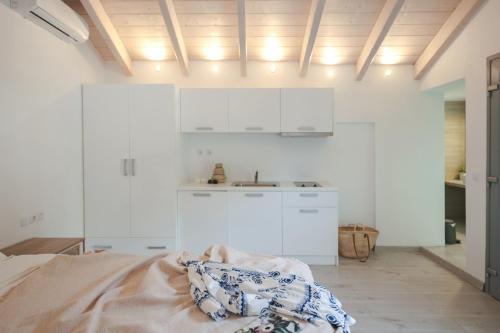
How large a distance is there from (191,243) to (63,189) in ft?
4.96

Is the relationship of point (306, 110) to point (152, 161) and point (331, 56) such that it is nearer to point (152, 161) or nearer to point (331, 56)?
point (331, 56)

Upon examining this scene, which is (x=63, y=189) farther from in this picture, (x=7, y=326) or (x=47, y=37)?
(x=7, y=326)

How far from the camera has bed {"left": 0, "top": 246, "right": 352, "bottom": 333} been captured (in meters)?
1.44

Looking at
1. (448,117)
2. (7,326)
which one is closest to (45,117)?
(7,326)

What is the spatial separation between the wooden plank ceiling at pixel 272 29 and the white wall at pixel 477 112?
0.42 metres

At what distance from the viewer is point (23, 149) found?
3.12m

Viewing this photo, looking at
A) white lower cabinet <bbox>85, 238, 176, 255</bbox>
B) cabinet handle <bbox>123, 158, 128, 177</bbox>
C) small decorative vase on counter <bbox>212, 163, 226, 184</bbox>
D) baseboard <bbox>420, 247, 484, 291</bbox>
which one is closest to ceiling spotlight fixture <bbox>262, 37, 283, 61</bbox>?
small decorative vase on counter <bbox>212, 163, 226, 184</bbox>

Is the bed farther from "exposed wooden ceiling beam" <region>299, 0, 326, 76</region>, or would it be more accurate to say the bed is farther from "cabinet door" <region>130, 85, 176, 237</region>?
"exposed wooden ceiling beam" <region>299, 0, 326, 76</region>

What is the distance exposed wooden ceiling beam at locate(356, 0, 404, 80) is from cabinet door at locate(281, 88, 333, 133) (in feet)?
1.81

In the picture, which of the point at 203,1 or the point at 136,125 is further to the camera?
the point at 136,125

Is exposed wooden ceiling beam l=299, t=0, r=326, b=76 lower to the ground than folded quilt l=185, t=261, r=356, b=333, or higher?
higher

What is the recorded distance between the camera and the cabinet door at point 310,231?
418 cm

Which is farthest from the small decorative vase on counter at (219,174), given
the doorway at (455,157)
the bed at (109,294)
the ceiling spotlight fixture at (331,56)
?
the doorway at (455,157)

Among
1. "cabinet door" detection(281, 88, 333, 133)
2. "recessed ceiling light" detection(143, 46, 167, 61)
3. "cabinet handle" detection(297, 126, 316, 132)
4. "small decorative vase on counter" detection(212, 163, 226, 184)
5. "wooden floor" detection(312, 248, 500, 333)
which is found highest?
"recessed ceiling light" detection(143, 46, 167, 61)
